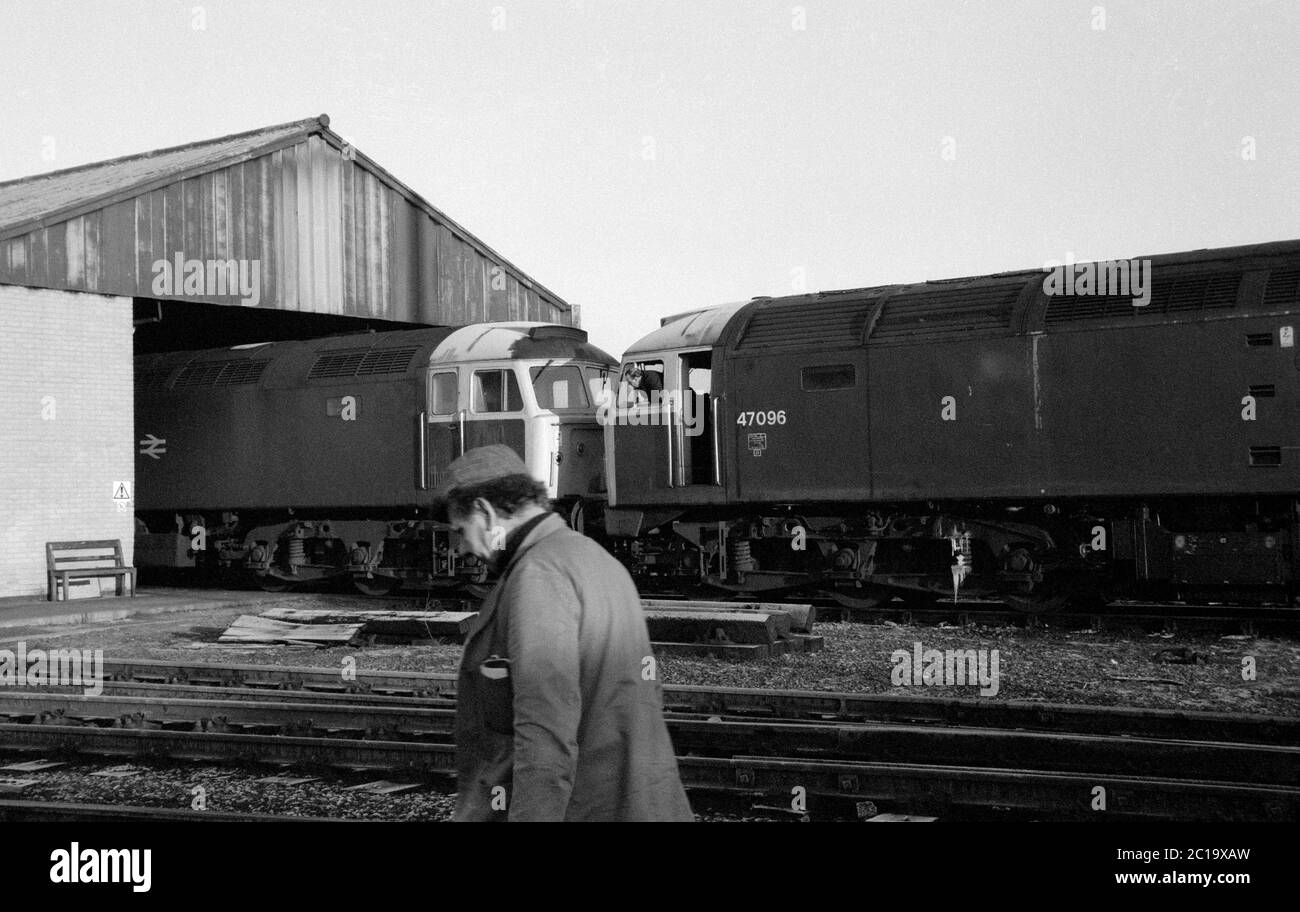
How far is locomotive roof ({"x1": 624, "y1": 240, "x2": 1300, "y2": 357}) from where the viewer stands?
12.5 meters

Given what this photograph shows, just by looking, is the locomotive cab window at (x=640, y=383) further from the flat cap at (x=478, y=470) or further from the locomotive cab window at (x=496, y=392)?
the flat cap at (x=478, y=470)

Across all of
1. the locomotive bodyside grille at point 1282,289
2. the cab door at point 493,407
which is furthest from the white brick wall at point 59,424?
the locomotive bodyside grille at point 1282,289

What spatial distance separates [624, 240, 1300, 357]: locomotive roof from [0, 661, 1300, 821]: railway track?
604cm

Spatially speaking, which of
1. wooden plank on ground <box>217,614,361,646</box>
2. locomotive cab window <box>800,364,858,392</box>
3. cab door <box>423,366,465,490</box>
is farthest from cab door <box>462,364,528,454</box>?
locomotive cab window <box>800,364,858,392</box>

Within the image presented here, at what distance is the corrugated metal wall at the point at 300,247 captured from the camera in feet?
56.8

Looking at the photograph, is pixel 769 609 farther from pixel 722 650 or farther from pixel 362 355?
pixel 362 355

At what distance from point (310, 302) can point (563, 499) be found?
6066 millimetres

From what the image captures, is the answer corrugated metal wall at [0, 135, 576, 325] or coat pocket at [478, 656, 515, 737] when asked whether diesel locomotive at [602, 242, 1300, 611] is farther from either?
coat pocket at [478, 656, 515, 737]

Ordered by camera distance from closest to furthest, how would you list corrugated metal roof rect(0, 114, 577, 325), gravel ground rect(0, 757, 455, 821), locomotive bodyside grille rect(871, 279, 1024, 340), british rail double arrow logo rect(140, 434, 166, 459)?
gravel ground rect(0, 757, 455, 821) → locomotive bodyside grille rect(871, 279, 1024, 340) → corrugated metal roof rect(0, 114, 577, 325) → british rail double arrow logo rect(140, 434, 166, 459)

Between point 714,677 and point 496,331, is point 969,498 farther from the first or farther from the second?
point 496,331

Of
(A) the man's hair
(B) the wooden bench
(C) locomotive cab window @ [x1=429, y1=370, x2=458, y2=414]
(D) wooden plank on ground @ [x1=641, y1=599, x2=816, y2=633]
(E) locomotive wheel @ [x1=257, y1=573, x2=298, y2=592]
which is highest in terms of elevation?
(C) locomotive cab window @ [x1=429, y1=370, x2=458, y2=414]

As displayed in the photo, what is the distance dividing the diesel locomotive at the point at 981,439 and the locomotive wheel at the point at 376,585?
3734 mm

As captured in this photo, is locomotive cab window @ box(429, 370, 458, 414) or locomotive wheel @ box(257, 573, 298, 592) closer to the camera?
locomotive cab window @ box(429, 370, 458, 414)

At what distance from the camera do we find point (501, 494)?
3.53 m
